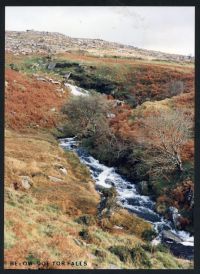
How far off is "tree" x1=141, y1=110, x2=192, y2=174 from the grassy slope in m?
4.14

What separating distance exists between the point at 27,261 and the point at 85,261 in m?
2.25

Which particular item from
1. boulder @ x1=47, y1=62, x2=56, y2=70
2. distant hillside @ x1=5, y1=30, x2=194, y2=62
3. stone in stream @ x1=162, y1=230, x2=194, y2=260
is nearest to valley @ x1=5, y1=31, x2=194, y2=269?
boulder @ x1=47, y1=62, x2=56, y2=70

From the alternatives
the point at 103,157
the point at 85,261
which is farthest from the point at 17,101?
the point at 85,261

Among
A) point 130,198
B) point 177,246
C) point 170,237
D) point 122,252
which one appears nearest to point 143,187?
point 130,198

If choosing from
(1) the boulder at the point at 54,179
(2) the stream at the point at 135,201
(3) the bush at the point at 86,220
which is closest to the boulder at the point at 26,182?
(1) the boulder at the point at 54,179

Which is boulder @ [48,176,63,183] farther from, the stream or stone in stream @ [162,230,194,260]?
stone in stream @ [162,230,194,260]

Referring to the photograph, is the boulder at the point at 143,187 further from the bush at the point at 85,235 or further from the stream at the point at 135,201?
the bush at the point at 85,235

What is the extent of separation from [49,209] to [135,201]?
5068 mm

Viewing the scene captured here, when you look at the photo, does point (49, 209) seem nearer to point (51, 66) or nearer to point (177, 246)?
point (177, 246)

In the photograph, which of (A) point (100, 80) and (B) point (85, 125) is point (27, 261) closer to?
(B) point (85, 125)

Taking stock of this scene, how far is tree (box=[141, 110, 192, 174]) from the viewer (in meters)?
27.7

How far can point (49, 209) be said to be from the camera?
22.9m

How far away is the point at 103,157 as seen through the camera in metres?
30.6

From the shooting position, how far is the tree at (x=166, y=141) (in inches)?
1092
